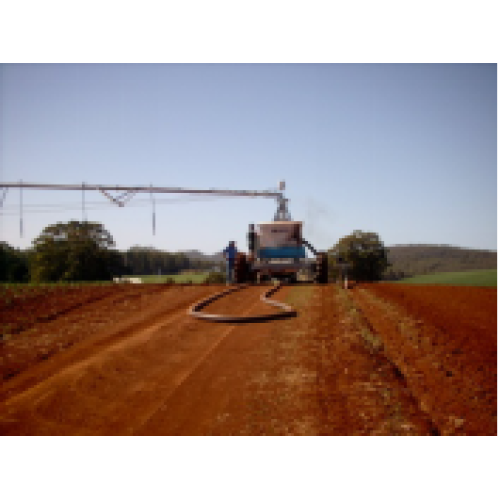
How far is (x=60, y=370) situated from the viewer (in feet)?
22.5

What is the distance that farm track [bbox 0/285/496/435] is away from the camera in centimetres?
467

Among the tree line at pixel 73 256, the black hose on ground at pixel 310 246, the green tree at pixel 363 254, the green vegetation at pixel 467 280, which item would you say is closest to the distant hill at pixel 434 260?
the green tree at pixel 363 254

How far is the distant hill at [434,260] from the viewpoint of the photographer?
85569mm

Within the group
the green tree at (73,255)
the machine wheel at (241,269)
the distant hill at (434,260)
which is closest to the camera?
the machine wheel at (241,269)

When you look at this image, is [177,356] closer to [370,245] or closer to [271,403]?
[271,403]

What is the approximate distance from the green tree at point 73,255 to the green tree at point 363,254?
34.0m

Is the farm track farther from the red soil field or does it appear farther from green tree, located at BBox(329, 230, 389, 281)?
green tree, located at BBox(329, 230, 389, 281)

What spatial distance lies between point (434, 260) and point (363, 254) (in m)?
49.7

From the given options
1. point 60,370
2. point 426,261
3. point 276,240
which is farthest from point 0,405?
point 426,261

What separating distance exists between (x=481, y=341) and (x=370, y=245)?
5727 cm

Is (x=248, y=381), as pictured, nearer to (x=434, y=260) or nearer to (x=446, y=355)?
(x=446, y=355)

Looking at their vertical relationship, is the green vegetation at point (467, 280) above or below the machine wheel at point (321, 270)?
below

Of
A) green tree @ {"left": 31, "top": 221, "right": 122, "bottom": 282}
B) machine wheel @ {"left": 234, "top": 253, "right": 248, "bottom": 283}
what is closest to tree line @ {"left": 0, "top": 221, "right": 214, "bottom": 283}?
green tree @ {"left": 31, "top": 221, "right": 122, "bottom": 282}

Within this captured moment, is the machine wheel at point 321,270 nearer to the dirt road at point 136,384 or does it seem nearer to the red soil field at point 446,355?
the red soil field at point 446,355
